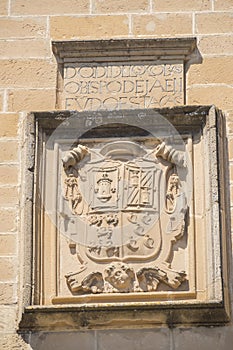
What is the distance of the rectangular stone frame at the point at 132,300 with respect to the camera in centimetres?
704

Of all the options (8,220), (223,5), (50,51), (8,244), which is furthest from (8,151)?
(223,5)

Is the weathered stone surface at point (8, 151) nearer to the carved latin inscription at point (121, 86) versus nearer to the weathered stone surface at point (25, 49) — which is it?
the carved latin inscription at point (121, 86)

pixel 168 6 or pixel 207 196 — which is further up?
pixel 168 6

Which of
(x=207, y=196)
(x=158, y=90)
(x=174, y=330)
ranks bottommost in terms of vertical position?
(x=174, y=330)

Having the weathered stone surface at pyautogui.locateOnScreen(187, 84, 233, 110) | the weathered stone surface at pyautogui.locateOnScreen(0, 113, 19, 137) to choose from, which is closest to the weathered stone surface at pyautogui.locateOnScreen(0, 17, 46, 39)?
the weathered stone surface at pyautogui.locateOnScreen(0, 113, 19, 137)

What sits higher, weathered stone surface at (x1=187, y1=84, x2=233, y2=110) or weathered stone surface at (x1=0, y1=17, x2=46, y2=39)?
weathered stone surface at (x1=0, y1=17, x2=46, y2=39)

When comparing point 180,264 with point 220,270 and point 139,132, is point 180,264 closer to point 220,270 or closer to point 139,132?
point 220,270

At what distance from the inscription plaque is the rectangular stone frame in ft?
0.30

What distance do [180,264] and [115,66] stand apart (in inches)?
44.0

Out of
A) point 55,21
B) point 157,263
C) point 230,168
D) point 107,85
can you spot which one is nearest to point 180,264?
point 157,263

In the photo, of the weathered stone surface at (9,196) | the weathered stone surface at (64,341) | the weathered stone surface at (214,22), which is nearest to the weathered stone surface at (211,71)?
the weathered stone surface at (214,22)

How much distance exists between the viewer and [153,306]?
703 cm

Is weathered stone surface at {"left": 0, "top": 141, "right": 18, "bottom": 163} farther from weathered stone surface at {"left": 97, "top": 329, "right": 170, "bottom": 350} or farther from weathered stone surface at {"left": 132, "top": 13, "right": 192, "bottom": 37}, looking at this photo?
weathered stone surface at {"left": 97, "top": 329, "right": 170, "bottom": 350}

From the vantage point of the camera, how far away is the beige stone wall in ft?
24.2
